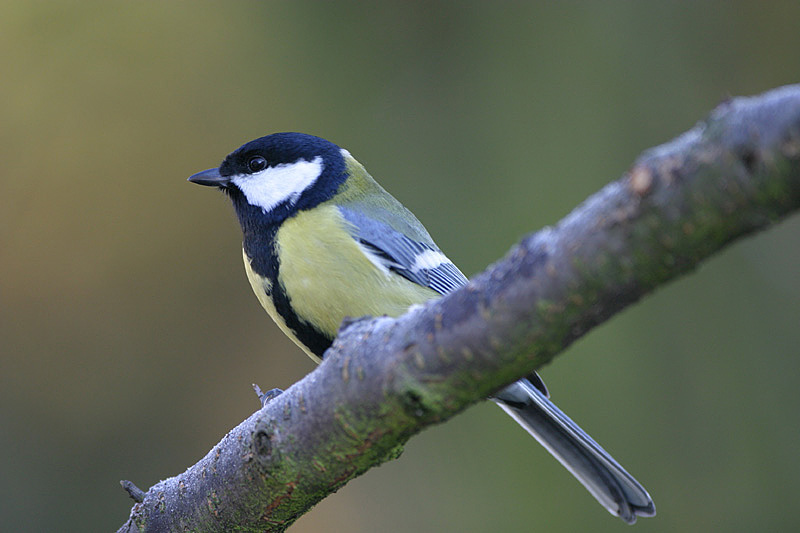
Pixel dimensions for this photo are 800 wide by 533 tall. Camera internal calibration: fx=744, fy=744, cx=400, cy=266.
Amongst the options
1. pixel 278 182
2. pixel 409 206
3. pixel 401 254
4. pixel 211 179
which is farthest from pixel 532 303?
pixel 409 206

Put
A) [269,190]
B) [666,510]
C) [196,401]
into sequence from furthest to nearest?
[196,401] → [666,510] → [269,190]

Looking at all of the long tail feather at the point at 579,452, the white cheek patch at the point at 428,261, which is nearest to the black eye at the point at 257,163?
the white cheek patch at the point at 428,261

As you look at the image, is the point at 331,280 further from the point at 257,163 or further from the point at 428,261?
the point at 257,163

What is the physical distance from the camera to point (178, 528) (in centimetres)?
134

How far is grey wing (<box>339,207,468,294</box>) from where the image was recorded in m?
1.74

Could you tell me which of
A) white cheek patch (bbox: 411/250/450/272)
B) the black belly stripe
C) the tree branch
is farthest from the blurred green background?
the tree branch

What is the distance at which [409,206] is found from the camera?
311 cm

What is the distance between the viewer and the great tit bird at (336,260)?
1.63 meters

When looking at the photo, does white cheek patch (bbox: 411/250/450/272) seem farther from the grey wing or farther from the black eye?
the black eye

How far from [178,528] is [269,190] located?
2.77ft

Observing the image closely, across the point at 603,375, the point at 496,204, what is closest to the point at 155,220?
the point at 496,204

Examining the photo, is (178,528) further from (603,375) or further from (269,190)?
(603,375)

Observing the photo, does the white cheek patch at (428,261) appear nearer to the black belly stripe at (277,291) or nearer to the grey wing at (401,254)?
the grey wing at (401,254)

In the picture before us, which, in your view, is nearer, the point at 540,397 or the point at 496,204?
the point at 540,397
